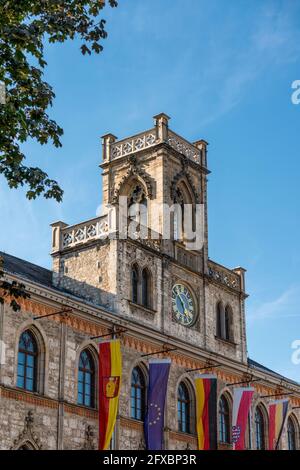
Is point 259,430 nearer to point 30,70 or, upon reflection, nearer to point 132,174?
point 132,174

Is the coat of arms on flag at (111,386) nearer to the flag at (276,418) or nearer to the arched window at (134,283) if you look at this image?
the arched window at (134,283)

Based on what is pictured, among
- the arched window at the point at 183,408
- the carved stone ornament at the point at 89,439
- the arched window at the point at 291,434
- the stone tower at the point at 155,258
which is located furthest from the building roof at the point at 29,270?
the arched window at the point at 291,434

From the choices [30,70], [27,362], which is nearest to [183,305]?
[27,362]

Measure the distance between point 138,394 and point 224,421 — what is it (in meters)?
6.95

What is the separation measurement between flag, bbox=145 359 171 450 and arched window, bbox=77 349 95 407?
2.42 m

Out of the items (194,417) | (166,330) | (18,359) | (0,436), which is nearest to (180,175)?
(166,330)

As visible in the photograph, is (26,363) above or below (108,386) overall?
above

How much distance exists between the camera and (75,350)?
3462 cm

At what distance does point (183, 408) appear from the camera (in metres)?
39.9

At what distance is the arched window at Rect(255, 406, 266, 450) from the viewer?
148ft

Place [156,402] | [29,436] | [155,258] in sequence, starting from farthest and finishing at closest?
1. [155,258]
2. [156,402]
3. [29,436]

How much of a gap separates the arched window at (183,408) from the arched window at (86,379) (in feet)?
18.5

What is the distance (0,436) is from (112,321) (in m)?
7.66

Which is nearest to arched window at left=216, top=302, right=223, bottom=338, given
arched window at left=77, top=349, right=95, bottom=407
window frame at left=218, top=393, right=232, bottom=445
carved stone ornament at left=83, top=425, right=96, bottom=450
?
window frame at left=218, top=393, right=232, bottom=445
